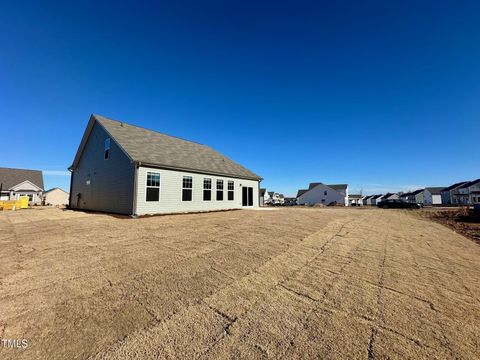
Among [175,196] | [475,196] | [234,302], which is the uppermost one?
[475,196]

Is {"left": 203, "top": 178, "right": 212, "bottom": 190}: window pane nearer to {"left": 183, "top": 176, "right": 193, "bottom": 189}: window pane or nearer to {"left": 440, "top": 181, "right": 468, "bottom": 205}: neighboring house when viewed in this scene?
{"left": 183, "top": 176, "right": 193, "bottom": 189}: window pane

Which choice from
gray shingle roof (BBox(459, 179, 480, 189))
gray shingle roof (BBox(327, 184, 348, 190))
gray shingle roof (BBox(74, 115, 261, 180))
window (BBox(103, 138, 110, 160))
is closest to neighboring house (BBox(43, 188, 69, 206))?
gray shingle roof (BBox(74, 115, 261, 180))

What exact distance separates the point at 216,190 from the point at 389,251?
12448 mm

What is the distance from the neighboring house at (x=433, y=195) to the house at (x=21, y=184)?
99606 mm

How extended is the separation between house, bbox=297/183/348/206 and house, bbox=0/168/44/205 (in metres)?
58.2

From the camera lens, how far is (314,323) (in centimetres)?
256

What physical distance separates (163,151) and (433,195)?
8650cm

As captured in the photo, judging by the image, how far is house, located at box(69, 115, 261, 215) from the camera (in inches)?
492

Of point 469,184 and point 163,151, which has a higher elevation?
point 469,184

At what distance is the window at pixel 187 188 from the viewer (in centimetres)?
1443

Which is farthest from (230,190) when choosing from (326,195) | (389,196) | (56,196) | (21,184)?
(389,196)

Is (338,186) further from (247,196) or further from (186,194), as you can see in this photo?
(186,194)

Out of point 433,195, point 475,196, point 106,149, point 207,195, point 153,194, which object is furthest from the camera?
point 433,195

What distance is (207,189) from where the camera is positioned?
16.2m
